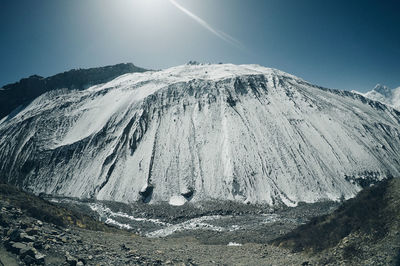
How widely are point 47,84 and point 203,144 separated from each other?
285 feet

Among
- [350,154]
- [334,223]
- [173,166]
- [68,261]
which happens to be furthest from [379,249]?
[350,154]

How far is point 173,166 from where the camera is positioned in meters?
54.5

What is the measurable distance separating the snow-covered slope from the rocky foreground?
27.1 m

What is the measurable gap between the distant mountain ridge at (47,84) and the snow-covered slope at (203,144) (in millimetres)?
26294

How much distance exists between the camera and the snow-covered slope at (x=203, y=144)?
50156 millimetres

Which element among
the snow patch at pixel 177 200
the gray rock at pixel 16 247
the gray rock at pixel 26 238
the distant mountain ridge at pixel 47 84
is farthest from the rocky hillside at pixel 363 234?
the distant mountain ridge at pixel 47 84

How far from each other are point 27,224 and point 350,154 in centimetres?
6177

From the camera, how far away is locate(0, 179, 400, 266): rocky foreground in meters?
10.9

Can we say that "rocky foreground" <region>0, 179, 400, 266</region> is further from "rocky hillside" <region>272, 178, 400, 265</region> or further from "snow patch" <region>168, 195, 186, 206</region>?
"snow patch" <region>168, 195, 186, 206</region>

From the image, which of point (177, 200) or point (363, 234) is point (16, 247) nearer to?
point (363, 234)

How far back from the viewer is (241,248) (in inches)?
847

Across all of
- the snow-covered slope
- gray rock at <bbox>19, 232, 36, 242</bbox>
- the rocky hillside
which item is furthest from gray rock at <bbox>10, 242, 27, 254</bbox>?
the snow-covered slope

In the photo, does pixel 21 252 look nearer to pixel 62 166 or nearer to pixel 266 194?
pixel 266 194

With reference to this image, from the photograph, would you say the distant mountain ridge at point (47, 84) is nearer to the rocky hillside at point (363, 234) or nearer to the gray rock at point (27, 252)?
the rocky hillside at point (363, 234)
